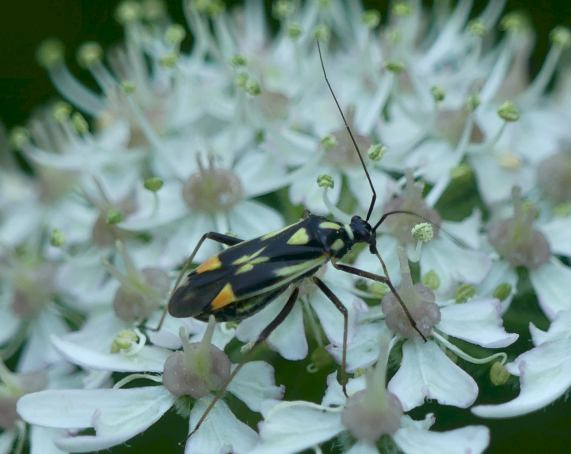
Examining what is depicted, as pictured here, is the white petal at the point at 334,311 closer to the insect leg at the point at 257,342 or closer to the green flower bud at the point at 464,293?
the insect leg at the point at 257,342

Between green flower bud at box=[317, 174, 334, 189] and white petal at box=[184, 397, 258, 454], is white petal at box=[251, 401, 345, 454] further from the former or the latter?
green flower bud at box=[317, 174, 334, 189]

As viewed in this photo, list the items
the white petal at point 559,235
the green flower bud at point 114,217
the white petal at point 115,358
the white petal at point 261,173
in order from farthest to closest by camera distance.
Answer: the white petal at point 261,173 → the green flower bud at point 114,217 → the white petal at point 559,235 → the white petal at point 115,358

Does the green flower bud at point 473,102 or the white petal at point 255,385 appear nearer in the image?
the white petal at point 255,385

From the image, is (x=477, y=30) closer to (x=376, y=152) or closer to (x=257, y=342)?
(x=376, y=152)

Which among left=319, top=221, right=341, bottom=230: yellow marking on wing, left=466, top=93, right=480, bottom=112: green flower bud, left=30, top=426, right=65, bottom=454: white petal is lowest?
left=30, top=426, right=65, bottom=454: white petal

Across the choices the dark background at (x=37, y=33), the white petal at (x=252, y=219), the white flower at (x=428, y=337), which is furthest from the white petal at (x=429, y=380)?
the dark background at (x=37, y=33)

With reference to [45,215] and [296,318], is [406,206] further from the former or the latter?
[45,215]

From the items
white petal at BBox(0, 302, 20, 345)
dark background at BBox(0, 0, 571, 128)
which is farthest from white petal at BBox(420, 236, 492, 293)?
dark background at BBox(0, 0, 571, 128)

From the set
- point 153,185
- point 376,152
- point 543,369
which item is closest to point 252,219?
point 153,185
